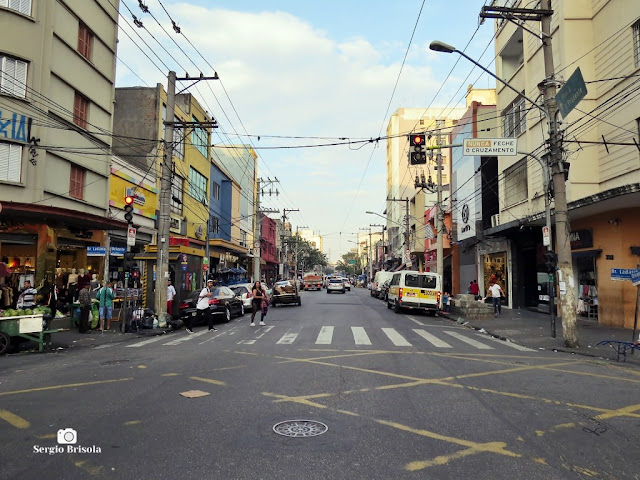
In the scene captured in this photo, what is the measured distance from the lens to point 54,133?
18469 mm

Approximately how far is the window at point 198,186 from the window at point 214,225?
2.70 m

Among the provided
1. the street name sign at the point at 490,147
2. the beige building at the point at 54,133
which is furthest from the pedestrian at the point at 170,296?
the street name sign at the point at 490,147

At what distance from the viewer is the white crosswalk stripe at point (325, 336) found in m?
12.3

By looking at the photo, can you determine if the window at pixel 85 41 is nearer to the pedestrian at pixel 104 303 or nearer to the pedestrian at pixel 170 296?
the pedestrian at pixel 170 296

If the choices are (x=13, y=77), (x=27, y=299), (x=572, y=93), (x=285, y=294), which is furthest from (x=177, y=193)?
(x=572, y=93)

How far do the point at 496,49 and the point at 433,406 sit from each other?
25752 millimetres

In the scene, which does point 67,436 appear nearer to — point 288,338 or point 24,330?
point 24,330

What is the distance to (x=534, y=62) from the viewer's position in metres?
21.7

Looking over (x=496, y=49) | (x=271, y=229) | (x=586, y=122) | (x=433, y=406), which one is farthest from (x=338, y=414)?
(x=271, y=229)

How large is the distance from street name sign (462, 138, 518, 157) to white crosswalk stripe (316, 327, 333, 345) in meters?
6.88

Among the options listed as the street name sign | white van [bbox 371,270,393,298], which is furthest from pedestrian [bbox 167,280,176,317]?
white van [bbox 371,270,393,298]

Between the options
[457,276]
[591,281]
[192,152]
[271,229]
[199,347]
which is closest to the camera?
[199,347]

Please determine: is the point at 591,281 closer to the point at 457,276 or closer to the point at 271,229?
the point at 457,276

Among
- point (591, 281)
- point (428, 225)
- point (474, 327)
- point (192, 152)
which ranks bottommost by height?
point (474, 327)
